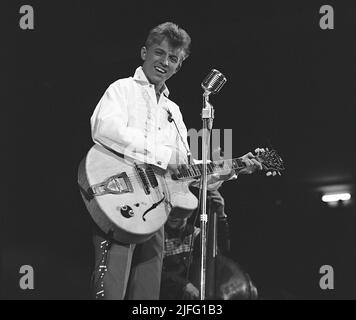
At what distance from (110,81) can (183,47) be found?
524mm

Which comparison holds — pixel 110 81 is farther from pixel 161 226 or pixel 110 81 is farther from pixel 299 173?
pixel 299 173

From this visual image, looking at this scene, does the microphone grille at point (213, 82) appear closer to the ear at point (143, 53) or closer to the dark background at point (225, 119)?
the dark background at point (225, 119)

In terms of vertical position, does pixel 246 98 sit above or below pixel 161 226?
above

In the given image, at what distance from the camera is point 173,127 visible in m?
4.13

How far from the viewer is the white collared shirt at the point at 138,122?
12.7 feet

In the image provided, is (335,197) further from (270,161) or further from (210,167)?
(210,167)

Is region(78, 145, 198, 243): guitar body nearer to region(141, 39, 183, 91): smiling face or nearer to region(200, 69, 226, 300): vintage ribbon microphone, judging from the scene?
region(200, 69, 226, 300): vintage ribbon microphone

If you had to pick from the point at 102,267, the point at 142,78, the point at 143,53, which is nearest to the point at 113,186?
the point at 102,267

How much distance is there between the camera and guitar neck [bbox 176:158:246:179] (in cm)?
393

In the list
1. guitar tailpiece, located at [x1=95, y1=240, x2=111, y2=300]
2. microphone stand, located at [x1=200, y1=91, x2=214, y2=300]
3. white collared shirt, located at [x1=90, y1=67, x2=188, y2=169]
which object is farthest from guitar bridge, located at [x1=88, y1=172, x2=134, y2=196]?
microphone stand, located at [x1=200, y1=91, x2=214, y2=300]
